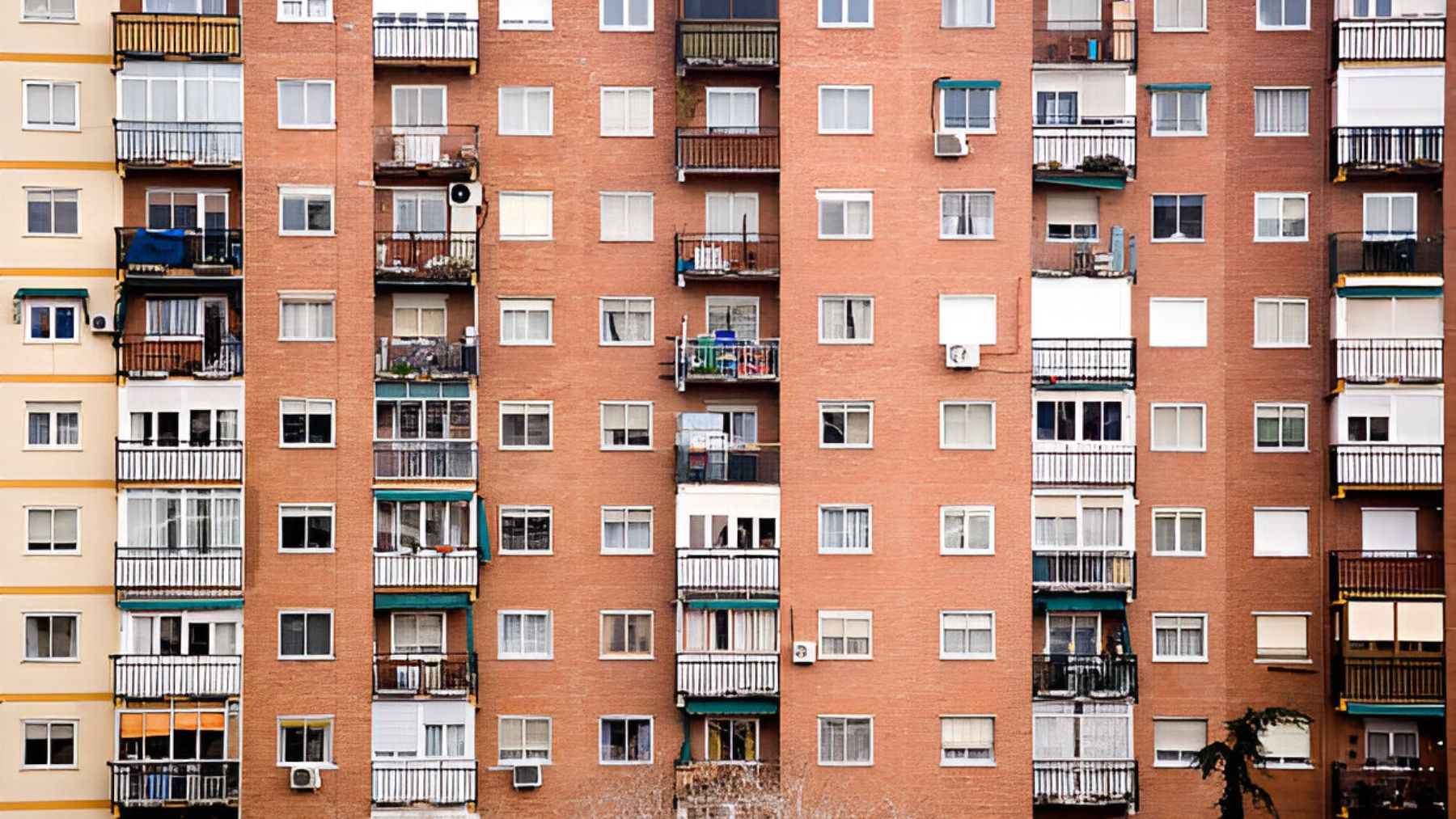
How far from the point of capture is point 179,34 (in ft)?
199

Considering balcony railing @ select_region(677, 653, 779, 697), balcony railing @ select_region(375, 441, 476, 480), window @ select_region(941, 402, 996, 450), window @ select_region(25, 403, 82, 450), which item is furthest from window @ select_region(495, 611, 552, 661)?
window @ select_region(25, 403, 82, 450)

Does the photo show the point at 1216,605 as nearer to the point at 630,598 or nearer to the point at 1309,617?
the point at 1309,617

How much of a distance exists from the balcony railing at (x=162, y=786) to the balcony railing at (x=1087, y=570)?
A: 20.8 meters

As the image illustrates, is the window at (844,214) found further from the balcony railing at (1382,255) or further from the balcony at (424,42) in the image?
the balcony railing at (1382,255)

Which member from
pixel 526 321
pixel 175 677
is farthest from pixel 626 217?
pixel 175 677

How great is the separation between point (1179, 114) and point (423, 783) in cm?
2545

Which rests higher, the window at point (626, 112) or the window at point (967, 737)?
the window at point (626, 112)

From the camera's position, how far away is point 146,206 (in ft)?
201

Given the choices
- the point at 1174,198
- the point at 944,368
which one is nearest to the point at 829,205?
the point at 944,368

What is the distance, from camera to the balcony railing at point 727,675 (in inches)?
2359

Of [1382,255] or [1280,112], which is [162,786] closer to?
[1280,112]

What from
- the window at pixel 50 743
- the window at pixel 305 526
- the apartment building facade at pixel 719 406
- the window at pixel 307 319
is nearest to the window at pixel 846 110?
the apartment building facade at pixel 719 406

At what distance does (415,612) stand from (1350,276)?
983 inches

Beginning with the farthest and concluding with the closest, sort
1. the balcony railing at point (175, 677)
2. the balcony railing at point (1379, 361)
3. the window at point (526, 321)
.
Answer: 1. the window at point (526, 321)
2. the balcony railing at point (1379, 361)
3. the balcony railing at point (175, 677)
